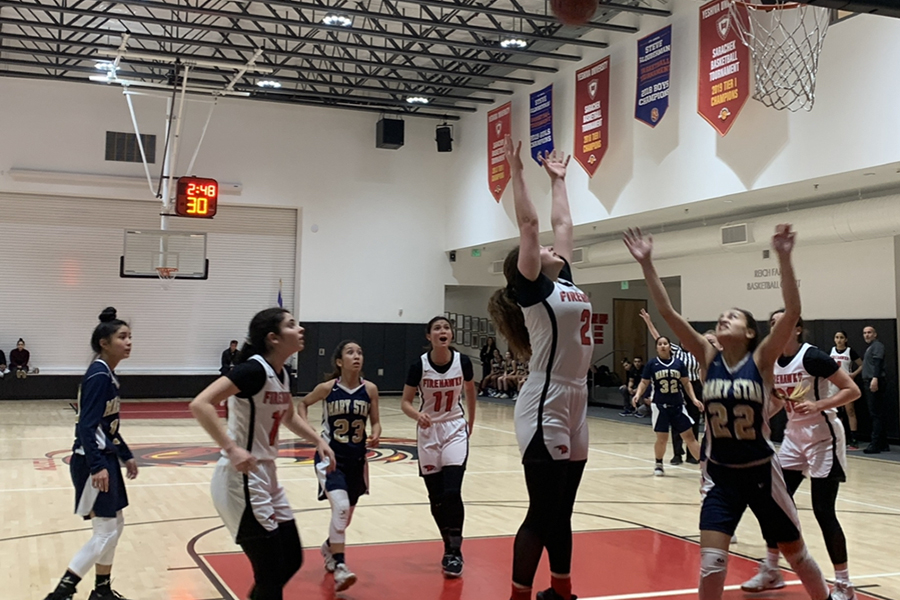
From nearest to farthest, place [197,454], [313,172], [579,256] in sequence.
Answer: [197,454] → [579,256] → [313,172]

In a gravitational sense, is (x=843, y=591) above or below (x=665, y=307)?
below

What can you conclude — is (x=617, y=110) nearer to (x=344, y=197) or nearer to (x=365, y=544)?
(x=344, y=197)

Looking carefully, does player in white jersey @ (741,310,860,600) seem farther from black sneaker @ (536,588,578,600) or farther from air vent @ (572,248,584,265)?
air vent @ (572,248,584,265)

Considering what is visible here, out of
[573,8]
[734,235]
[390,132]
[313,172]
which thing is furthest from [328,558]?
[313,172]

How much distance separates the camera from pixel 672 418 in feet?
32.7

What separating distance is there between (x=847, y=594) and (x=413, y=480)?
5651 mm

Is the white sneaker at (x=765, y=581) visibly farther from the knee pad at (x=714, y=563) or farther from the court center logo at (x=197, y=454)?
the court center logo at (x=197, y=454)

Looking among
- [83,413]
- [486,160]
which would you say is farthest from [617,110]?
[83,413]

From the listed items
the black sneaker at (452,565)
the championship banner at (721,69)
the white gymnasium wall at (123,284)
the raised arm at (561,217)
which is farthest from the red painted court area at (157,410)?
the raised arm at (561,217)

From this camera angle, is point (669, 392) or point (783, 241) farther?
point (669, 392)

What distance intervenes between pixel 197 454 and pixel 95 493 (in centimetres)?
757

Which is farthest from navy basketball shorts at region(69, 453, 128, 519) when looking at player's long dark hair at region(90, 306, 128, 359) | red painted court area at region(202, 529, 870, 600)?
red painted court area at region(202, 529, 870, 600)

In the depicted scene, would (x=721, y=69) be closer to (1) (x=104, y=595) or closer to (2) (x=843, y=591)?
(2) (x=843, y=591)

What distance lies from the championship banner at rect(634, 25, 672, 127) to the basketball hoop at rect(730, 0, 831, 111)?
9.25ft
